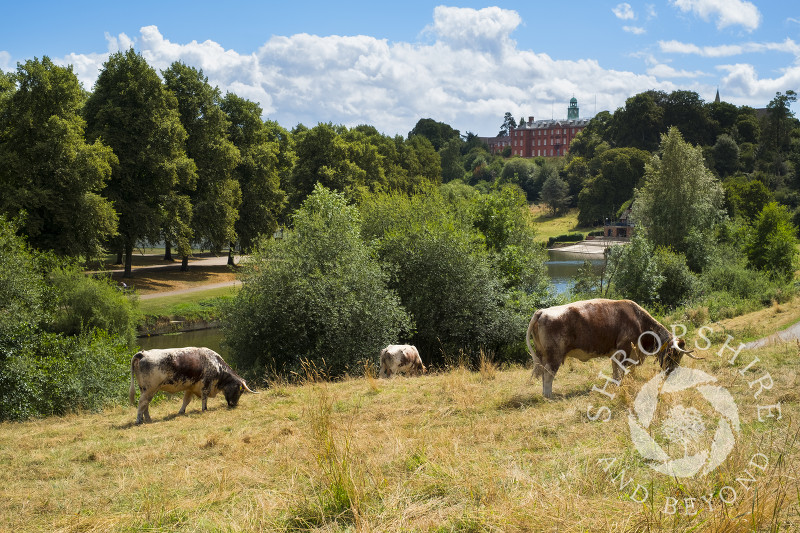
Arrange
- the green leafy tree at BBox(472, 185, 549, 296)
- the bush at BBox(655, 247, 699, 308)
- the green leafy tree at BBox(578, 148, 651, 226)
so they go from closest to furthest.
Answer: the green leafy tree at BBox(472, 185, 549, 296) → the bush at BBox(655, 247, 699, 308) → the green leafy tree at BBox(578, 148, 651, 226)

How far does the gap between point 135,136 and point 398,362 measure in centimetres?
3105

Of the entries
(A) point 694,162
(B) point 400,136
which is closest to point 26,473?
(A) point 694,162

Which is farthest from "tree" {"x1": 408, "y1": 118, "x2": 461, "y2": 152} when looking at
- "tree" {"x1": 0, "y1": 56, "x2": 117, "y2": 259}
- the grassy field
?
"tree" {"x1": 0, "y1": 56, "x2": 117, "y2": 259}

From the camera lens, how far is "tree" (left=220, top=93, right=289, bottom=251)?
53.2 m

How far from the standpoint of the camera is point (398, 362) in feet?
58.5

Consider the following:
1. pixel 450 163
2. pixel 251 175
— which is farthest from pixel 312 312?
pixel 450 163

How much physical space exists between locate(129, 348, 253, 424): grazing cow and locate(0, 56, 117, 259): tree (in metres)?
22.0

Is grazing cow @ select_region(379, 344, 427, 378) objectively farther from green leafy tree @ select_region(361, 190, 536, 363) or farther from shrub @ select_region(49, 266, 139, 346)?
shrub @ select_region(49, 266, 139, 346)

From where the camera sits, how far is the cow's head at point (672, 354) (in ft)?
34.0

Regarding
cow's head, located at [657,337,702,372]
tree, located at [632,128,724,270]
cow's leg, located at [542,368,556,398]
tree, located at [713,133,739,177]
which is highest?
tree, located at [713,133,739,177]

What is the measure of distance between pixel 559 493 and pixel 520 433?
263 cm

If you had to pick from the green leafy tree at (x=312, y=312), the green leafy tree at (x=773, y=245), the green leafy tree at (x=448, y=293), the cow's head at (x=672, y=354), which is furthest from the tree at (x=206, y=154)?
the green leafy tree at (x=773, y=245)

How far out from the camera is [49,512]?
260 inches

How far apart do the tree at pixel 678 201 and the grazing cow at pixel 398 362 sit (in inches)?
1445
